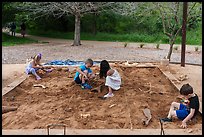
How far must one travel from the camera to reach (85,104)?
533 cm

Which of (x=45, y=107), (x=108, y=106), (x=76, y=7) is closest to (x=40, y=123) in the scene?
(x=45, y=107)

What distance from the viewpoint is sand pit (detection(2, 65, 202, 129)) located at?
14.6ft

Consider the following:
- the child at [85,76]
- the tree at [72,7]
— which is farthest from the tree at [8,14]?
the child at [85,76]

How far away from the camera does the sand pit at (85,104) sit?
446cm

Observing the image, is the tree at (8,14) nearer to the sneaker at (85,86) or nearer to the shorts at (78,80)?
the shorts at (78,80)

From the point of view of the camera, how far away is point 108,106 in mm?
5207

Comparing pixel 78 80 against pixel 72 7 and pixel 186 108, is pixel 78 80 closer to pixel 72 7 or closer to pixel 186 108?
pixel 186 108

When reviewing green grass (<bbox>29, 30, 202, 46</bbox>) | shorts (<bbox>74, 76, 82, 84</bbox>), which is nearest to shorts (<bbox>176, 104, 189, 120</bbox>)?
shorts (<bbox>74, 76, 82, 84</bbox>)

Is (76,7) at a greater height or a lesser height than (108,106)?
greater

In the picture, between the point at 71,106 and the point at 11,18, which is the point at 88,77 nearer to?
the point at 71,106

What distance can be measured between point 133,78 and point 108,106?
214cm

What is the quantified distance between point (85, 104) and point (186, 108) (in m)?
1.59

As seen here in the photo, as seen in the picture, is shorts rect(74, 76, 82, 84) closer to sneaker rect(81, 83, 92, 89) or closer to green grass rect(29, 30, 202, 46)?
sneaker rect(81, 83, 92, 89)

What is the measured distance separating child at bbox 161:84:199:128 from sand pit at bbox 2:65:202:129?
0.34 ft
